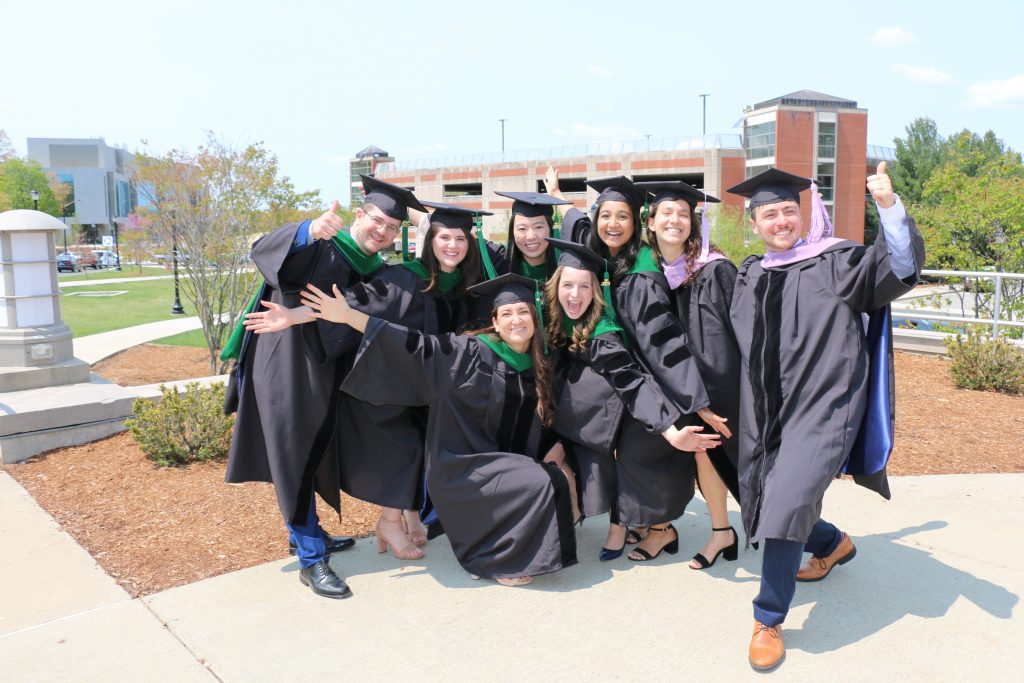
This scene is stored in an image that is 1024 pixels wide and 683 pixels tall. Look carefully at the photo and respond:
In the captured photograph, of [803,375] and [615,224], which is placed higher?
[615,224]

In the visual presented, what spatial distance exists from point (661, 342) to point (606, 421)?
444 mm

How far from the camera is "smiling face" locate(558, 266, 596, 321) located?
12.2 ft

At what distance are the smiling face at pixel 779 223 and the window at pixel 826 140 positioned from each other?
46.9 m

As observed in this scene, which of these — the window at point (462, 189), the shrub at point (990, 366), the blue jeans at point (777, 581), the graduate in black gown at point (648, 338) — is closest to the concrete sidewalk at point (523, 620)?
the blue jeans at point (777, 581)

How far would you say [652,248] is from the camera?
3.92m

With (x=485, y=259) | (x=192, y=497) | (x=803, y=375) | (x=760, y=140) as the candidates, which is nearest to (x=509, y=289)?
(x=485, y=259)

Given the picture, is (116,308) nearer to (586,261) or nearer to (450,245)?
Result: (450,245)

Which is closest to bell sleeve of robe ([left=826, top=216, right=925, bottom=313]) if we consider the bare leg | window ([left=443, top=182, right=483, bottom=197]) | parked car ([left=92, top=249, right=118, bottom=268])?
the bare leg

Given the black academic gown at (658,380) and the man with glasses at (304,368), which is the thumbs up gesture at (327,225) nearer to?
the man with glasses at (304,368)

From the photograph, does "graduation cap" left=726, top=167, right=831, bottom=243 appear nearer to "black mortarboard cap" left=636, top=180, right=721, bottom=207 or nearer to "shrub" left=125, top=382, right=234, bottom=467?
"black mortarboard cap" left=636, top=180, right=721, bottom=207

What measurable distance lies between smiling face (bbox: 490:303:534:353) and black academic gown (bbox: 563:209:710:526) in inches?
17.3

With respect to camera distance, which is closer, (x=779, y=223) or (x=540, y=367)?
(x=779, y=223)

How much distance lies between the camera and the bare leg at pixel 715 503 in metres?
3.91

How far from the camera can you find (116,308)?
21.6 metres
